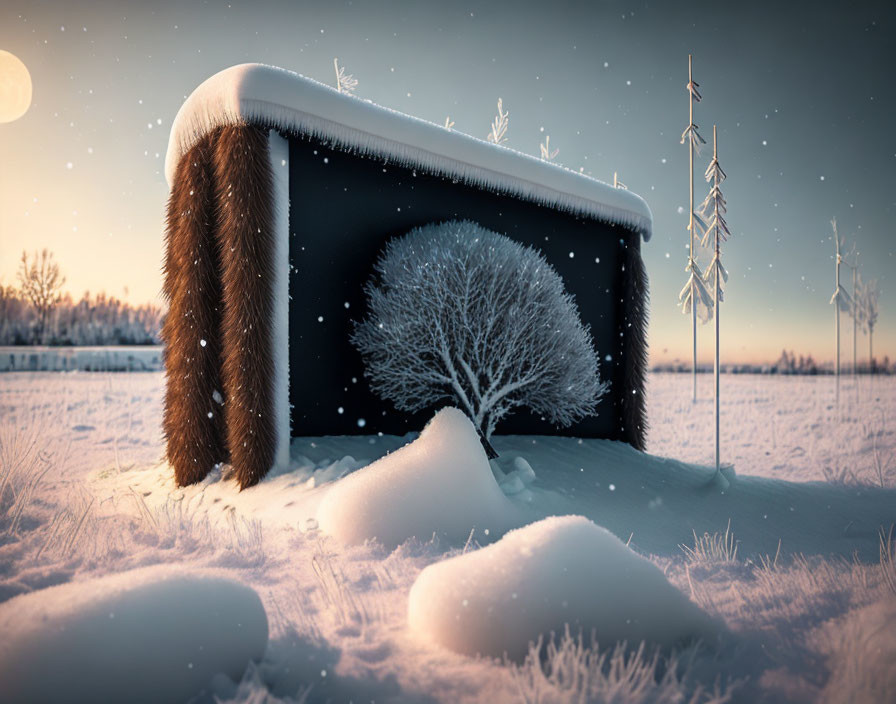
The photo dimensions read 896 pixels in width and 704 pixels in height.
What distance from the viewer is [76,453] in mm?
10336

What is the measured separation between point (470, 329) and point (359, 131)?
9.24 ft

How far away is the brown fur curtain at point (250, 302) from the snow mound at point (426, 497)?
6.05 feet

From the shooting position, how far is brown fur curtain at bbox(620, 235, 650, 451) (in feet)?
31.9

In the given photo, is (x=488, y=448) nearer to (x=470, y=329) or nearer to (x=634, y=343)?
(x=470, y=329)

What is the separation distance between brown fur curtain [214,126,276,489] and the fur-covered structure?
0.05 ft

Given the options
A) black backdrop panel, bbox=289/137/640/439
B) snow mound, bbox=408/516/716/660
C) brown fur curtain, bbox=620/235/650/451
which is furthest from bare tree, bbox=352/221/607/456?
snow mound, bbox=408/516/716/660

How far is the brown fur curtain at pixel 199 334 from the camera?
6773mm

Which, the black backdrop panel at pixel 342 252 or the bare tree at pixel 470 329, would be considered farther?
the black backdrop panel at pixel 342 252

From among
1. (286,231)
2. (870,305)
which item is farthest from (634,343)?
(870,305)

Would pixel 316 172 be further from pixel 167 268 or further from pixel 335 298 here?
pixel 167 268

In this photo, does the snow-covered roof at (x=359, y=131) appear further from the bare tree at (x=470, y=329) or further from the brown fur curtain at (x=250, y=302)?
the bare tree at (x=470, y=329)

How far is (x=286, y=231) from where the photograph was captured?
630 cm

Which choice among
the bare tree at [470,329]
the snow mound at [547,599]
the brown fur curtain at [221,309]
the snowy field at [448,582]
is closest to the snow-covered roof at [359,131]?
the brown fur curtain at [221,309]

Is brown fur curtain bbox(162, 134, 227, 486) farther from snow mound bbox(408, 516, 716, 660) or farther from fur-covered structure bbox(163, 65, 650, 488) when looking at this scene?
snow mound bbox(408, 516, 716, 660)
